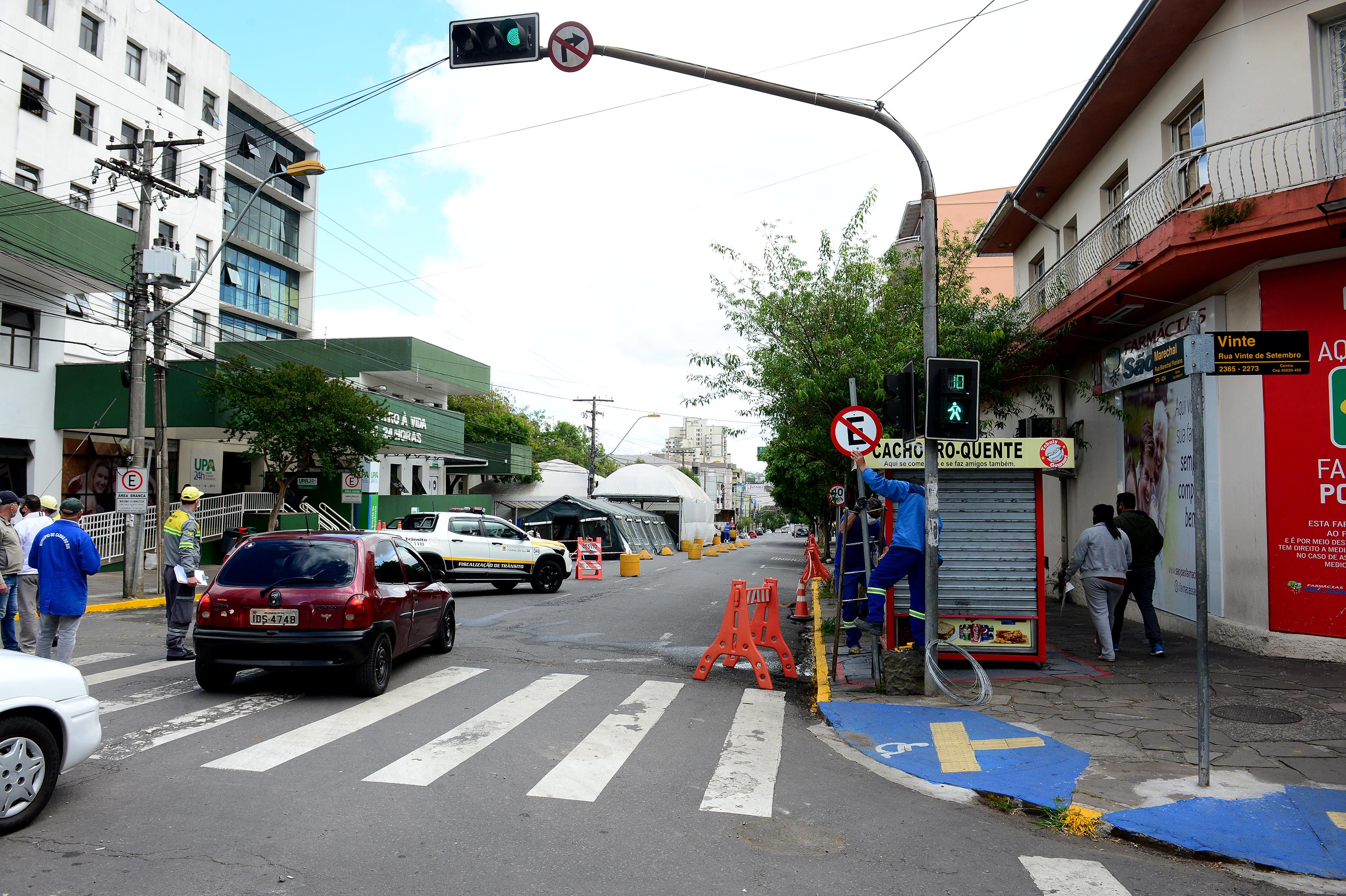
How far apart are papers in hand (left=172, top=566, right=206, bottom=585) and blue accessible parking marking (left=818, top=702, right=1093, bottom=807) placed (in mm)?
A: 7240

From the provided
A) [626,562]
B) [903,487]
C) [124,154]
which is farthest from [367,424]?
[903,487]

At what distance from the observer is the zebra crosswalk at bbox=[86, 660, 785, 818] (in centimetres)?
565

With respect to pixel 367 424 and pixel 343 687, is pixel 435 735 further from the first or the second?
pixel 367 424

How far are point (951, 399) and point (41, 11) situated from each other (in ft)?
99.6

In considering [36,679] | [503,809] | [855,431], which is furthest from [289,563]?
[855,431]

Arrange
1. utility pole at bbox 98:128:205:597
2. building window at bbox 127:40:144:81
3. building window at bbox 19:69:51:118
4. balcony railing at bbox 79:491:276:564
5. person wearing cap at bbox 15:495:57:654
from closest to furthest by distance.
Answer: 1. person wearing cap at bbox 15:495:57:654
2. utility pole at bbox 98:128:205:597
3. balcony railing at bbox 79:491:276:564
4. building window at bbox 19:69:51:118
5. building window at bbox 127:40:144:81

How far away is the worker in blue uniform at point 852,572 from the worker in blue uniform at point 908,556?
1.12 metres

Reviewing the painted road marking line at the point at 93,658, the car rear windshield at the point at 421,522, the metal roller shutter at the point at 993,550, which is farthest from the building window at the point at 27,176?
the metal roller shutter at the point at 993,550

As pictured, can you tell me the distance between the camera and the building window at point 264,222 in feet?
124

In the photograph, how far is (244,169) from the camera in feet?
126

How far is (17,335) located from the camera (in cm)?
2158

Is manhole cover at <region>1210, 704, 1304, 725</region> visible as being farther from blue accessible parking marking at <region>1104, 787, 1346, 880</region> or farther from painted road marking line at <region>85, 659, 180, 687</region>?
painted road marking line at <region>85, 659, 180, 687</region>

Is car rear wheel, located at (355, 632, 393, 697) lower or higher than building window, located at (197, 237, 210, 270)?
lower

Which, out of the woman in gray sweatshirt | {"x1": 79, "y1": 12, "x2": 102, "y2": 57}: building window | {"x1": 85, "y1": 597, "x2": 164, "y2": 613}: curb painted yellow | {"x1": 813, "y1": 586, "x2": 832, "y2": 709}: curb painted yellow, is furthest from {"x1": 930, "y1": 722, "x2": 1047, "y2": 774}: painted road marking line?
{"x1": 79, "y1": 12, "x2": 102, "y2": 57}: building window
